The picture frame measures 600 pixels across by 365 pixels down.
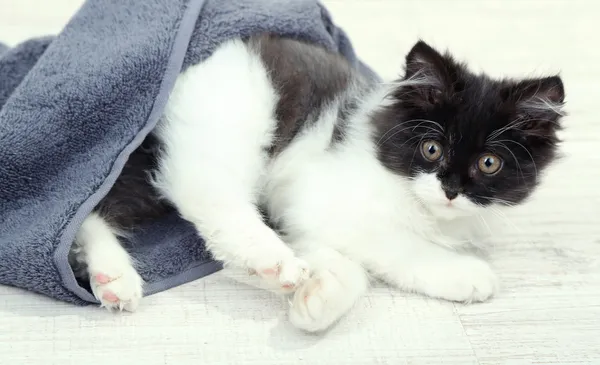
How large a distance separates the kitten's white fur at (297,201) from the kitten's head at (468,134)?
0.02m

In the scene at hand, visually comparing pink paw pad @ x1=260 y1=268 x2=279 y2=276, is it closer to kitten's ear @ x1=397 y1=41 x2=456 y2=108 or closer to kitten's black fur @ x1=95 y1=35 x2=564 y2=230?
kitten's black fur @ x1=95 y1=35 x2=564 y2=230

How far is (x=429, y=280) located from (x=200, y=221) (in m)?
0.58

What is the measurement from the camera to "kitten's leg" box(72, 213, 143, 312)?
1.70m

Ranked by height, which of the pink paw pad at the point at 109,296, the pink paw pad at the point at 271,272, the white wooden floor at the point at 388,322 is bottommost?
the white wooden floor at the point at 388,322

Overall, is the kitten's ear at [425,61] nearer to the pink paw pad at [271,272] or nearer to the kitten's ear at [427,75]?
the kitten's ear at [427,75]

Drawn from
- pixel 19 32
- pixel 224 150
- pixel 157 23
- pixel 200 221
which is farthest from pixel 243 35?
pixel 19 32

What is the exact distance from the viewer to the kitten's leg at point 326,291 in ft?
5.47

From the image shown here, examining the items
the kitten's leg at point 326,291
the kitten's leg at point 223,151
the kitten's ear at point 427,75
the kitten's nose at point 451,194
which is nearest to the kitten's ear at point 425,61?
the kitten's ear at point 427,75

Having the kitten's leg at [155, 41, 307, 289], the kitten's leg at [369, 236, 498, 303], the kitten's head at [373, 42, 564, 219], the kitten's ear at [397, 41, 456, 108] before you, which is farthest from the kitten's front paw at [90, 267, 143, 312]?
the kitten's ear at [397, 41, 456, 108]

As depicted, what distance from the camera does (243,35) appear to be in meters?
2.07

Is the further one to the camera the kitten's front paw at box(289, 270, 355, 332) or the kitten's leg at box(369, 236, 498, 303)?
the kitten's leg at box(369, 236, 498, 303)

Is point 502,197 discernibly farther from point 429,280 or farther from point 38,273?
point 38,273

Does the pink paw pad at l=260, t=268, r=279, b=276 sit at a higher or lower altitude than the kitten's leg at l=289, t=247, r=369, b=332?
higher

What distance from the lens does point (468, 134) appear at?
176cm
